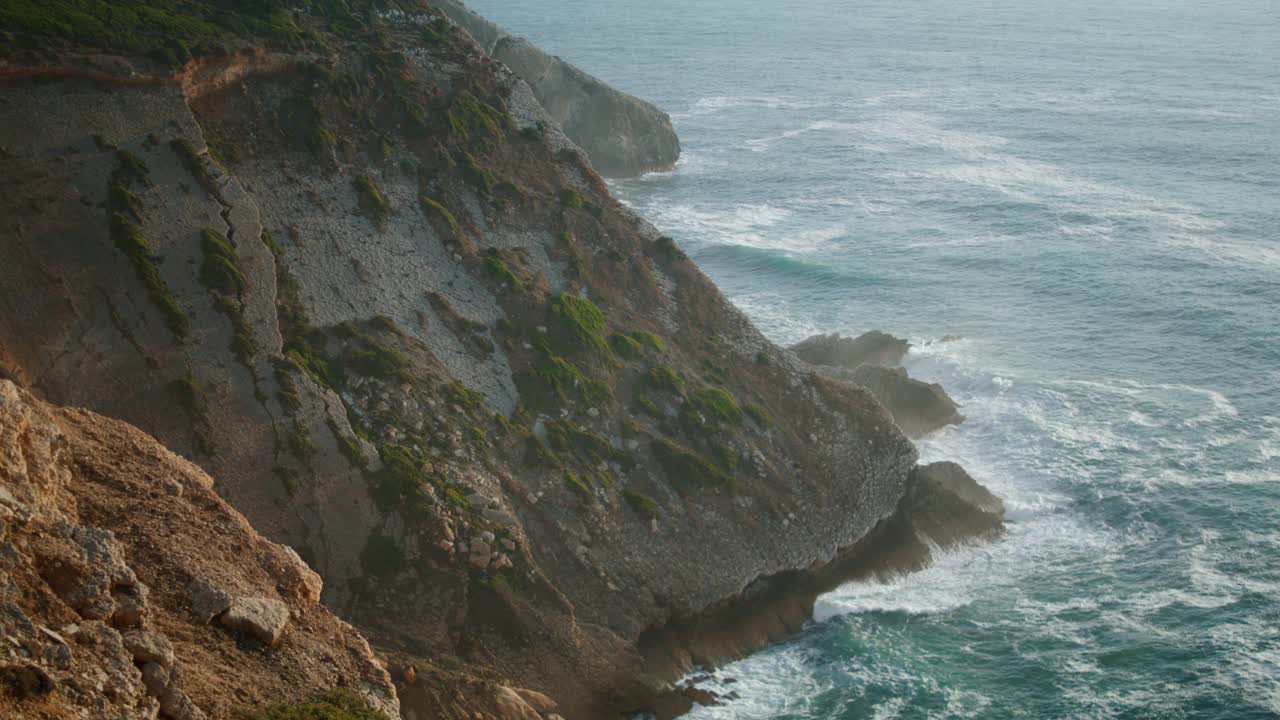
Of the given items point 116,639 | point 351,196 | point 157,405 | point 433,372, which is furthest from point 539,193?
point 116,639

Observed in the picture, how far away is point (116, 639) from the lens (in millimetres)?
22375

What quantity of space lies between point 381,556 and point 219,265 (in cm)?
1458

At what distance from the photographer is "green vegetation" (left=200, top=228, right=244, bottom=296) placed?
44594 mm

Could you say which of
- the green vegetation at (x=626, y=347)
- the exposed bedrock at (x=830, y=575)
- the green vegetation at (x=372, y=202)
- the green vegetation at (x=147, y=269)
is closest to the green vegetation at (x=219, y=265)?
the green vegetation at (x=147, y=269)

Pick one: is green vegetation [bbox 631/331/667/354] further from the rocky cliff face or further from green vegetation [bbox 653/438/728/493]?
green vegetation [bbox 653/438/728/493]

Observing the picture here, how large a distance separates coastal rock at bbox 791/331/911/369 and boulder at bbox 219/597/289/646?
47.3 meters

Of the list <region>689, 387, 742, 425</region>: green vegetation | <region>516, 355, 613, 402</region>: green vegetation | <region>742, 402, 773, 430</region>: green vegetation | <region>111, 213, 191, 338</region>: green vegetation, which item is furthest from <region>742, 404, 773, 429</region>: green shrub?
<region>111, 213, 191, 338</region>: green vegetation

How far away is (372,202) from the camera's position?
5250 centimetres

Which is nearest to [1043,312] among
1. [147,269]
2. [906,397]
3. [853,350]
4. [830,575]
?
[853,350]

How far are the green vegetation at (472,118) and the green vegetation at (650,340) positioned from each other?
47.8 ft

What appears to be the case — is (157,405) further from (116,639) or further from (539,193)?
(539,193)

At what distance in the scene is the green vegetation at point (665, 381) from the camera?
51.6 m

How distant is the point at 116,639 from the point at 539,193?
128 ft

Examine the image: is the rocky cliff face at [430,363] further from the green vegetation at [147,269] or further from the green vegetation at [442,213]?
the green vegetation at [442,213]
